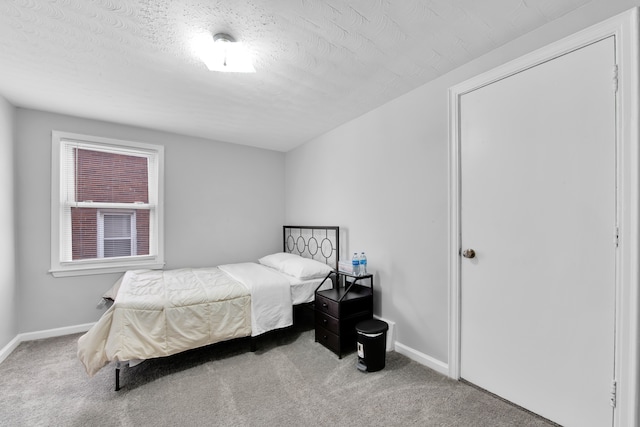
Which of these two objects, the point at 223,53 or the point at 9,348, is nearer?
the point at 223,53

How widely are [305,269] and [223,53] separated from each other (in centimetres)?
213

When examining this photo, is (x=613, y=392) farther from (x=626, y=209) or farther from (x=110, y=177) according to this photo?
(x=110, y=177)

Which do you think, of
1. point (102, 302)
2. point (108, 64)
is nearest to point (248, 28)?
point (108, 64)

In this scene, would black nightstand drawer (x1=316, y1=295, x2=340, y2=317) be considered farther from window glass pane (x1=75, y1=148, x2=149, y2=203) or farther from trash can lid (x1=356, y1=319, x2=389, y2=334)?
window glass pane (x1=75, y1=148, x2=149, y2=203)

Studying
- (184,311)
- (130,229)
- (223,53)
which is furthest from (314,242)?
(223,53)

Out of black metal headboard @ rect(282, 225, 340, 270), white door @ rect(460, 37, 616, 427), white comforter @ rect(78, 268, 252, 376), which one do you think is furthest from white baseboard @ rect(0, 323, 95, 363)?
white door @ rect(460, 37, 616, 427)

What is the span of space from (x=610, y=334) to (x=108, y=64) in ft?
11.7

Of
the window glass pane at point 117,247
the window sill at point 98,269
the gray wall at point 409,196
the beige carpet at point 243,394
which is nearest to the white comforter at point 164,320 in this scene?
the beige carpet at point 243,394

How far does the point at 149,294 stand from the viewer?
7.81 feet

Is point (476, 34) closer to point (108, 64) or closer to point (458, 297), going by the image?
point (458, 297)

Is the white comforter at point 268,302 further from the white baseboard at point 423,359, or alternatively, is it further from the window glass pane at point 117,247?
the window glass pane at point 117,247

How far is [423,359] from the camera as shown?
233cm

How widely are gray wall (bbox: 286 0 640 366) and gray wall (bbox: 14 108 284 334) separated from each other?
1539 millimetres

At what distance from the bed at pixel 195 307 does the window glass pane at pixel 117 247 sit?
0.40 meters
